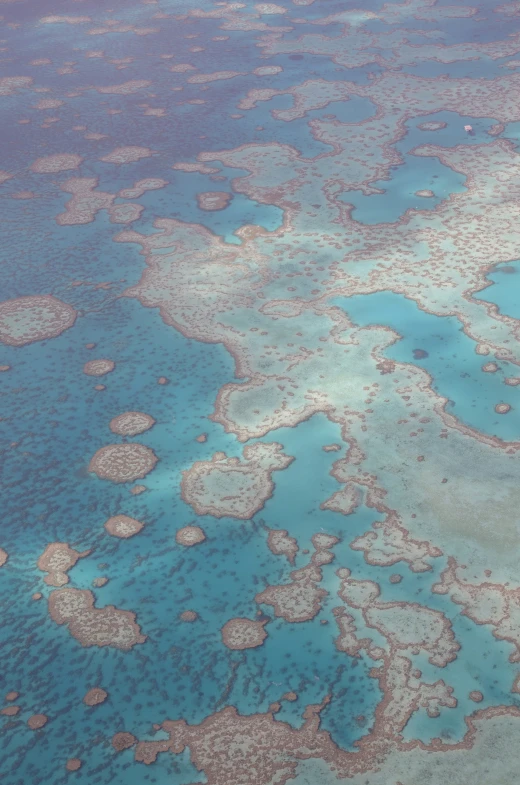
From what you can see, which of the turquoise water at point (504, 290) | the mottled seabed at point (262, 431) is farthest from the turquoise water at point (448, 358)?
the turquoise water at point (504, 290)

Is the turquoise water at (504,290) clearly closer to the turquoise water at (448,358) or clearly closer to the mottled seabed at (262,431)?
the mottled seabed at (262,431)

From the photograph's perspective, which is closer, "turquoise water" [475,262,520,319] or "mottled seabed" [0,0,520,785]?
"mottled seabed" [0,0,520,785]

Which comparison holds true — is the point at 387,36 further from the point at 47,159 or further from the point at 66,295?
the point at 66,295

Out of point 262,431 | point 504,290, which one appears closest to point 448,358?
point 504,290

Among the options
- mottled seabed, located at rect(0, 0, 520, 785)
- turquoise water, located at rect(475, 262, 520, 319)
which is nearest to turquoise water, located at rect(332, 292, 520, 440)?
mottled seabed, located at rect(0, 0, 520, 785)

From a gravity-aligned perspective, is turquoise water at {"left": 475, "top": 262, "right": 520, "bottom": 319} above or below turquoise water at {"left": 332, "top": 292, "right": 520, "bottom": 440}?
above

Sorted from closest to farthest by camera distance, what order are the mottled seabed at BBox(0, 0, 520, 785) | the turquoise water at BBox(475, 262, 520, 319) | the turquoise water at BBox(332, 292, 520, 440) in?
the mottled seabed at BBox(0, 0, 520, 785) → the turquoise water at BBox(332, 292, 520, 440) → the turquoise water at BBox(475, 262, 520, 319)

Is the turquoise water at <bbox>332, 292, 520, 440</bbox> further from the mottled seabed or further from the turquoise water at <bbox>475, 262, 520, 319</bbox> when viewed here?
the turquoise water at <bbox>475, 262, 520, 319</bbox>

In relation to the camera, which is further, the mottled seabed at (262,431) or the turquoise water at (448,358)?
the turquoise water at (448,358)

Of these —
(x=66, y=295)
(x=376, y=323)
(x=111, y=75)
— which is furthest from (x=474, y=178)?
(x=111, y=75)
